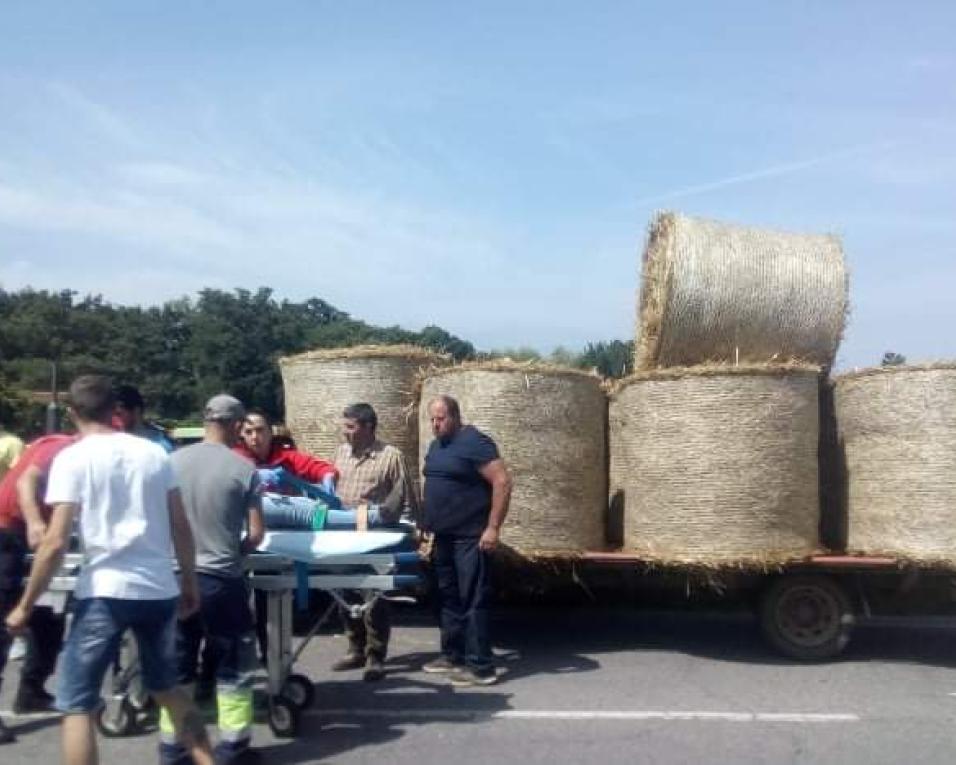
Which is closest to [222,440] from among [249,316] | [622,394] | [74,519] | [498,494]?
[74,519]

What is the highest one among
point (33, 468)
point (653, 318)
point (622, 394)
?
point (653, 318)

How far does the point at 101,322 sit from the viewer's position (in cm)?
4844

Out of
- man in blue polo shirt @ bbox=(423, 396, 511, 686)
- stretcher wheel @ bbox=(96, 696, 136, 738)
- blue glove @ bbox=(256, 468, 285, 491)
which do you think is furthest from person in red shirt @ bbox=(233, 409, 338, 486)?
stretcher wheel @ bbox=(96, 696, 136, 738)

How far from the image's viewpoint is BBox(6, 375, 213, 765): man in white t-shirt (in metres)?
4.48

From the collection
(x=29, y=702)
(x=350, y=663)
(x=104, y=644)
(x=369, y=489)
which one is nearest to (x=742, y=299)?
(x=369, y=489)

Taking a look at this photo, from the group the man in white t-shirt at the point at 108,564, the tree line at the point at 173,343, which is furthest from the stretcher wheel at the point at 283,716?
the tree line at the point at 173,343

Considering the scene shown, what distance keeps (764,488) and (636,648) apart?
170cm

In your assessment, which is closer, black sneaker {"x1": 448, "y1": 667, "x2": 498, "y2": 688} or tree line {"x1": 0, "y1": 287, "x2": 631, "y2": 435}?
black sneaker {"x1": 448, "y1": 667, "x2": 498, "y2": 688}

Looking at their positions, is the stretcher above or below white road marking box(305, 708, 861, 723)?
above

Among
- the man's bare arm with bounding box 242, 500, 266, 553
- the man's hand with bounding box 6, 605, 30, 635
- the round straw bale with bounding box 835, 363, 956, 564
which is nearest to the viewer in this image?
the man's hand with bounding box 6, 605, 30, 635

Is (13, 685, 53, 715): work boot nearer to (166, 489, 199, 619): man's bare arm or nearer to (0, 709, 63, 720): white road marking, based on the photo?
(0, 709, 63, 720): white road marking

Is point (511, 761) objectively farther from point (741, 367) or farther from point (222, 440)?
point (741, 367)

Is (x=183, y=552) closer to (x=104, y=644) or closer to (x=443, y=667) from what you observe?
(x=104, y=644)

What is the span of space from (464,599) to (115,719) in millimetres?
2219
